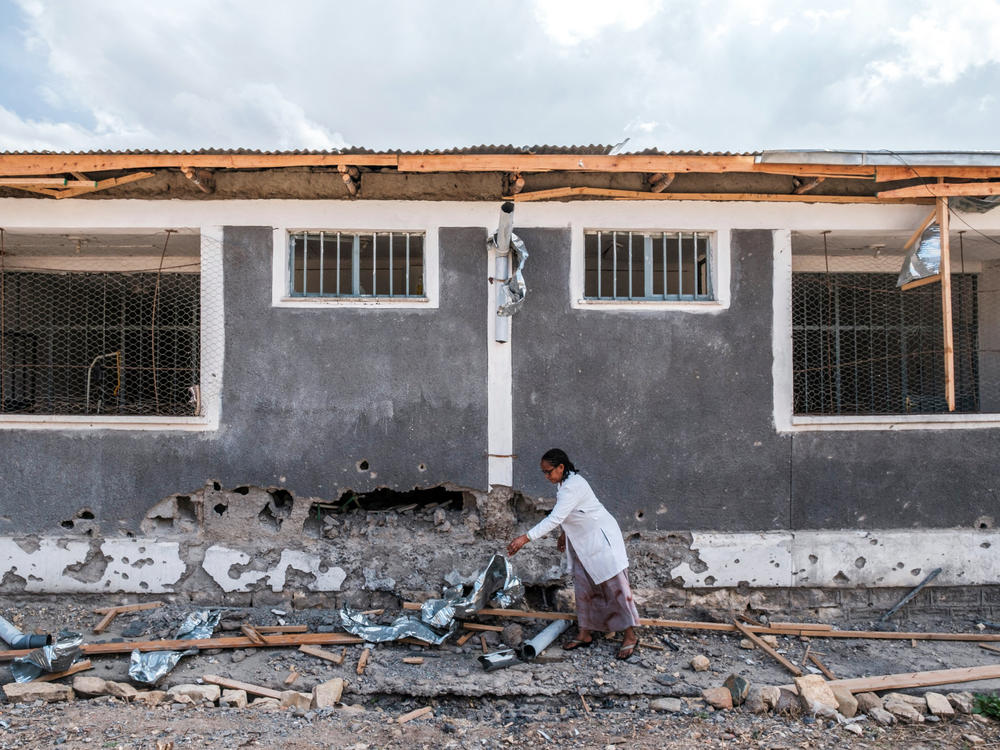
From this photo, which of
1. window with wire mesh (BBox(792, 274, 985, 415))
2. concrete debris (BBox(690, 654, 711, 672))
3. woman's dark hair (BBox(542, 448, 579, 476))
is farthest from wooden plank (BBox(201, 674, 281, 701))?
window with wire mesh (BBox(792, 274, 985, 415))

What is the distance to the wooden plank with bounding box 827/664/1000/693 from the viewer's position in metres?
4.43

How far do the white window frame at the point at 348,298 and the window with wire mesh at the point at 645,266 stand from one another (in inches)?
51.8

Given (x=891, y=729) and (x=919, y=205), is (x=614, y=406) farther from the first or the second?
(x=919, y=205)

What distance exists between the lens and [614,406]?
5.68 m

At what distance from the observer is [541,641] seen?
4.78m

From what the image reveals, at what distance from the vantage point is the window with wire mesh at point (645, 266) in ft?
19.1

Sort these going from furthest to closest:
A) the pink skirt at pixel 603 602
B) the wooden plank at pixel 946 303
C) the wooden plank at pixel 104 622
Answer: the wooden plank at pixel 946 303, the wooden plank at pixel 104 622, the pink skirt at pixel 603 602

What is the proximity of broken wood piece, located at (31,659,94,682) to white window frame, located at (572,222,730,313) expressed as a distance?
4433 mm

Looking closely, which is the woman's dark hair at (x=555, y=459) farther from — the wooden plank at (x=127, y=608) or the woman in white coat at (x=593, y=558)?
the wooden plank at (x=127, y=608)

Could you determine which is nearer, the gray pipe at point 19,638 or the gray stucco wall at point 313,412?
the gray pipe at point 19,638

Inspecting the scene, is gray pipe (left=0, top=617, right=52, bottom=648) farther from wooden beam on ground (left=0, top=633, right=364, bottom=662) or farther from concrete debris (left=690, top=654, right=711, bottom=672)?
concrete debris (left=690, top=654, right=711, bottom=672)

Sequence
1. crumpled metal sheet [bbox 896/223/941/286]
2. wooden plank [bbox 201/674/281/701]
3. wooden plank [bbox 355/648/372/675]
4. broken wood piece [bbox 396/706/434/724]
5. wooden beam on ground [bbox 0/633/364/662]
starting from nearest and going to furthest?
1. broken wood piece [bbox 396/706/434/724]
2. wooden plank [bbox 201/674/281/701]
3. wooden plank [bbox 355/648/372/675]
4. wooden beam on ground [bbox 0/633/364/662]
5. crumpled metal sheet [bbox 896/223/941/286]

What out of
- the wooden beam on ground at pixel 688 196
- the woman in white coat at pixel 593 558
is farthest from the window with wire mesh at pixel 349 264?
the woman in white coat at pixel 593 558

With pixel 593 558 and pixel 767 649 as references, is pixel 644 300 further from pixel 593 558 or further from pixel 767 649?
pixel 767 649
